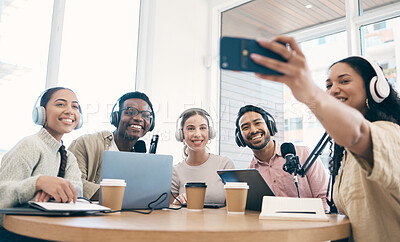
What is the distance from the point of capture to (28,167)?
4.79 ft

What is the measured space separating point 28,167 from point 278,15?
3.45 m

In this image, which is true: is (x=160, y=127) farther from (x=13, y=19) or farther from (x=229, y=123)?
(x=13, y=19)

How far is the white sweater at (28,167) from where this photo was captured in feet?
4.21

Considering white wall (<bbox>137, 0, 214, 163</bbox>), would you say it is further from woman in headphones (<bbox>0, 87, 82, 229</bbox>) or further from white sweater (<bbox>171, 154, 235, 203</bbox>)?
woman in headphones (<bbox>0, 87, 82, 229</bbox>)

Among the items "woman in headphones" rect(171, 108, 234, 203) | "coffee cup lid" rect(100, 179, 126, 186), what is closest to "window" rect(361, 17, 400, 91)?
"woman in headphones" rect(171, 108, 234, 203)

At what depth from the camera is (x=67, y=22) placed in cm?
351

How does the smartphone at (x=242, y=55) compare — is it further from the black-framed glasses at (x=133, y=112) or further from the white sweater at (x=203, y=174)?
the black-framed glasses at (x=133, y=112)

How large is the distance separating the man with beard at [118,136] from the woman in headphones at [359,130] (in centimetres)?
141

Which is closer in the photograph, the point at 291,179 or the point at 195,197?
the point at 195,197

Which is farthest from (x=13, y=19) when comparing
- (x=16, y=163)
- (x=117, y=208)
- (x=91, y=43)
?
(x=117, y=208)

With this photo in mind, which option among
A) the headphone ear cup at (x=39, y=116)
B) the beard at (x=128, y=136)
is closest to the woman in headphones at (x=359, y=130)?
the headphone ear cup at (x=39, y=116)

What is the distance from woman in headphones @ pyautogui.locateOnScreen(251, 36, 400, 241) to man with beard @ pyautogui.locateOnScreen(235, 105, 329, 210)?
0.82 metres

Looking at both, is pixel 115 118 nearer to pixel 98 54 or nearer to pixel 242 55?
pixel 98 54

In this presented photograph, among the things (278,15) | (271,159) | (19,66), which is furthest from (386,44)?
(19,66)
